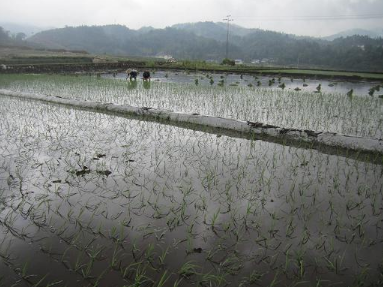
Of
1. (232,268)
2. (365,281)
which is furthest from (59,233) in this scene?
(365,281)

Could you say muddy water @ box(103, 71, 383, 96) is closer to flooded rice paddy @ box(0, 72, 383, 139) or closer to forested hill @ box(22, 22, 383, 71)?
flooded rice paddy @ box(0, 72, 383, 139)

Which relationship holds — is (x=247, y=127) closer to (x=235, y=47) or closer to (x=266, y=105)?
(x=266, y=105)

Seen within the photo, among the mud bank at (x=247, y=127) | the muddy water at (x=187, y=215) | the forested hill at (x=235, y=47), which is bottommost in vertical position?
the muddy water at (x=187, y=215)

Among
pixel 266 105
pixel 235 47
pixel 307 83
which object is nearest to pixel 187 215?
pixel 266 105

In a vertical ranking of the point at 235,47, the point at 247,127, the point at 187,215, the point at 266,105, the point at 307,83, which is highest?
the point at 235,47

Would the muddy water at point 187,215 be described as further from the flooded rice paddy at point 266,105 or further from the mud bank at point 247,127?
the flooded rice paddy at point 266,105

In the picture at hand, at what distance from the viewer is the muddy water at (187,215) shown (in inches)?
93.0

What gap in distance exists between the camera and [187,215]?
312 centimetres

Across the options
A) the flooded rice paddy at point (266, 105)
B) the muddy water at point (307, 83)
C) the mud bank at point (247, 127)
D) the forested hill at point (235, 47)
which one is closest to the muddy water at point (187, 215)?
the mud bank at point (247, 127)

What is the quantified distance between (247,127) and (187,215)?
11.6 ft

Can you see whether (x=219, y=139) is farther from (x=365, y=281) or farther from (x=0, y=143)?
(x=0, y=143)

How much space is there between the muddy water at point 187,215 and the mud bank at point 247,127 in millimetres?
458

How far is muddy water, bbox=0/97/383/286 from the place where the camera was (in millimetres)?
2361

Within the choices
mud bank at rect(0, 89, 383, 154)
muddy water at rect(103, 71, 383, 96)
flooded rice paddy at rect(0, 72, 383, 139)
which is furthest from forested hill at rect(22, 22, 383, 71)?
mud bank at rect(0, 89, 383, 154)
